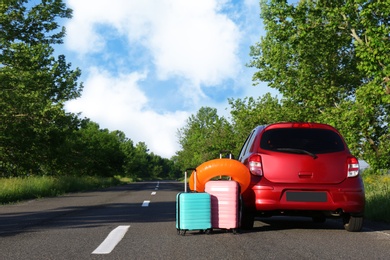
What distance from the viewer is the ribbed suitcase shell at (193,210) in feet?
23.9

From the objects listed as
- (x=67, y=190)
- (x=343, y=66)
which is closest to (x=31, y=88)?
(x=67, y=190)

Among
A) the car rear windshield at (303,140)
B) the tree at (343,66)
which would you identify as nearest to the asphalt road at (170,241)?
the car rear windshield at (303,140)

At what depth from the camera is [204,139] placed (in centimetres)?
6788

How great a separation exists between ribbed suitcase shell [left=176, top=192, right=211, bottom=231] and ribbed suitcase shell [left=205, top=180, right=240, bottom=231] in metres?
0.16

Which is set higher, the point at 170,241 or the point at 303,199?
the point at 303,199

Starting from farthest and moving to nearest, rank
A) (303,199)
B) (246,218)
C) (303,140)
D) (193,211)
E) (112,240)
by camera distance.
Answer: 1. (303,140)
2. (246,218)
3. (303,199)
4. (193,211)
5. (112,240)

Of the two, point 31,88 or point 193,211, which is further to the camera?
point 31,88

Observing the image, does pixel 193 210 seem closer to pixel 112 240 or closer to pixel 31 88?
pixel 112 240

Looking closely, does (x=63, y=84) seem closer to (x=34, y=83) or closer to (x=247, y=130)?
(x=34, y=83)

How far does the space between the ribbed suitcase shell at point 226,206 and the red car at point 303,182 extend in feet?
1.22

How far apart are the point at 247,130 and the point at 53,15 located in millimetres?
21488

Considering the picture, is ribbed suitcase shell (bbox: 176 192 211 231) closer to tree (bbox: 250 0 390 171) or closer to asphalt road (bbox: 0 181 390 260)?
asphalt road (bbox: 0 181 390 260)

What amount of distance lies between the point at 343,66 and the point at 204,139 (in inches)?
1609

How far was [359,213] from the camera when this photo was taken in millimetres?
7805
